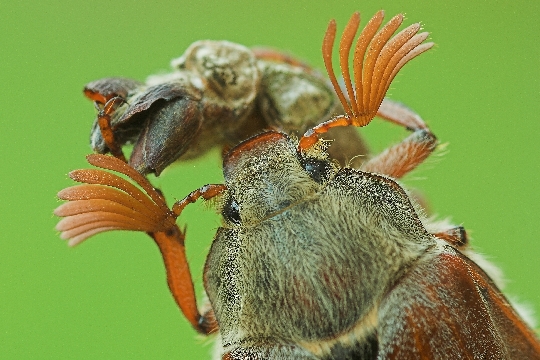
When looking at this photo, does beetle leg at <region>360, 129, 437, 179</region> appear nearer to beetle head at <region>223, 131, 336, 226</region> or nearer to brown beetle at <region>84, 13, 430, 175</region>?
brown beetle at <region>84, 13, 430, 175</region>

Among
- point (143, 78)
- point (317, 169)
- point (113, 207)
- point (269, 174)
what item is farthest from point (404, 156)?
point (143, 78)

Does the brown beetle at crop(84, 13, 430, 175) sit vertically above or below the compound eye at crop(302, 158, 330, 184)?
above

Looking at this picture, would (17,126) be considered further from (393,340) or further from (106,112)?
(393,340)

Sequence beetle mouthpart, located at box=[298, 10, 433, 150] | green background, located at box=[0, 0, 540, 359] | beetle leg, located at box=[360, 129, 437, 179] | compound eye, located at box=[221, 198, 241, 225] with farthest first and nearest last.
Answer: green background, located at box=[0, 0, 540, 359], beetle leg, located at box=[360, 129, 437, 179], compound eye, located at box=[221, 198, 241, 225], beetle mouthpart, located at box=[298, 10, 433, 150]

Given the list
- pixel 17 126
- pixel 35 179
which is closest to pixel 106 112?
pixel 35 179

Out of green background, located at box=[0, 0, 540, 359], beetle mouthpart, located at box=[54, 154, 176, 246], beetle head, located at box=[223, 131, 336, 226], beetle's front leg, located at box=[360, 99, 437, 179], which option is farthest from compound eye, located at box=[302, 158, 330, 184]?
green background, located at box=[0, 0, 540, 359]

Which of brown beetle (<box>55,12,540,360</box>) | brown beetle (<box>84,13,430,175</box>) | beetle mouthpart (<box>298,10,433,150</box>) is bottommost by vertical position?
brown beetle (<box>55,12,540,360</box>)

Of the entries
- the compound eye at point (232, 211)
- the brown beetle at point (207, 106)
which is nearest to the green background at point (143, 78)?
the brown beetle at point (207, 106)
